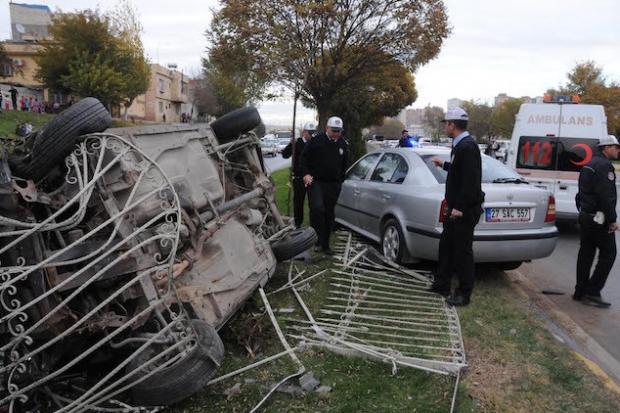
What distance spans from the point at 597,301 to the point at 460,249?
1.74 metres

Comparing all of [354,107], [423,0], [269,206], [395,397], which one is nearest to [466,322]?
[395,397]

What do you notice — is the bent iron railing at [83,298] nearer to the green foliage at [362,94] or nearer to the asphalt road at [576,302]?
the asphalt road at [576,302]

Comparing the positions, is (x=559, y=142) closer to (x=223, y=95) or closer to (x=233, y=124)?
(x=233, y=124)

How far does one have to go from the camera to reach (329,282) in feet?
17.0

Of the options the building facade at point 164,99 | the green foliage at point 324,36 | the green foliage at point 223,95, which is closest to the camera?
the green foliage at point 324,36

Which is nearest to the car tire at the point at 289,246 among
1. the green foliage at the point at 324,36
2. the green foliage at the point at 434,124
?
the green foliage at the point at 324,36

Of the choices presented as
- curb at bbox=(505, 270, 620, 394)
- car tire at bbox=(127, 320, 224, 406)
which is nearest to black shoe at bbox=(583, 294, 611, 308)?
curb at bbox=(505, 270, 620, 394)

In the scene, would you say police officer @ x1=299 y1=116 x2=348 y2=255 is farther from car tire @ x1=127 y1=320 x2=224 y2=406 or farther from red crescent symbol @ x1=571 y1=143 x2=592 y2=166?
red crescent symbol @ x1=571 y1=143 x2=592 y2=166

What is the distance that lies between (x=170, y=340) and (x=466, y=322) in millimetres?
2503

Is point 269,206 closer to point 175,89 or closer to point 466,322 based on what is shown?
point 466,322

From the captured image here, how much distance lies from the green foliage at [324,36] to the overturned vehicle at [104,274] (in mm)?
6864

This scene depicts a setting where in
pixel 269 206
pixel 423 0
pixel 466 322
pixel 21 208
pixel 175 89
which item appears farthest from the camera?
pixel 175 89

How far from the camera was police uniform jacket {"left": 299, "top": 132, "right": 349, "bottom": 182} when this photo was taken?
615cm

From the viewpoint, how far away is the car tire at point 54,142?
10.1 ft
